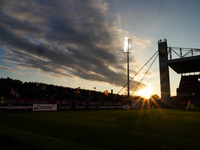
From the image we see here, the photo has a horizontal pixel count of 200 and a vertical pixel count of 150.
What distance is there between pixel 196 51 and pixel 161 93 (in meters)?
16.7

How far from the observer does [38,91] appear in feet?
107

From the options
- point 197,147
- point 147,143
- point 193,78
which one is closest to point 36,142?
point 147,143

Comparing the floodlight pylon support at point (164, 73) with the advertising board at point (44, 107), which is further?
the floodlight pylon support at point (164, 73)

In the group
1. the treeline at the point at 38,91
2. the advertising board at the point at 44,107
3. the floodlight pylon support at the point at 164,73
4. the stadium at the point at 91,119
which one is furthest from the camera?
the floodlight pylon support at the point at 164,73

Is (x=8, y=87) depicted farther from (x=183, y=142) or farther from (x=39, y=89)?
(x=183, y=142)

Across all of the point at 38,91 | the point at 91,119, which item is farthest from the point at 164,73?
the point at 91,119

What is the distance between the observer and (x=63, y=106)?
30953 millimetres

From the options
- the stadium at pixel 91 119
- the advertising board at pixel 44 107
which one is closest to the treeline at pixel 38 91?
the stadium at pixel 91 119

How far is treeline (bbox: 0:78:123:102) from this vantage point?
2653 cm

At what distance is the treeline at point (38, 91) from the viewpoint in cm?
2653

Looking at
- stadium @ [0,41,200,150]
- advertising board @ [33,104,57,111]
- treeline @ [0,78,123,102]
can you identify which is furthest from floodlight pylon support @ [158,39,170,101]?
advertising board @ [33,104,57,111]

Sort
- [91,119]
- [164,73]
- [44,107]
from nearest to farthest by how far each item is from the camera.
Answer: [91,119] → [44,107] → [164,73]

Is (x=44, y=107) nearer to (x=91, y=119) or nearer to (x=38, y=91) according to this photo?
Answer: (x=38, y=91)

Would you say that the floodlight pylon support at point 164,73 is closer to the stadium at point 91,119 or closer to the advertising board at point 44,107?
the stadium at point 91,119
